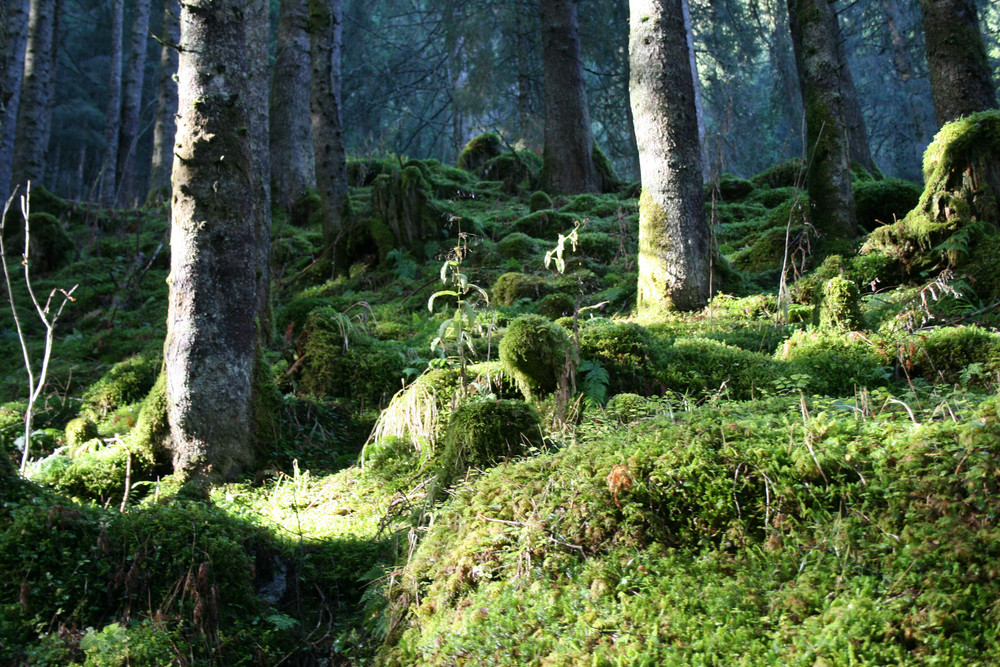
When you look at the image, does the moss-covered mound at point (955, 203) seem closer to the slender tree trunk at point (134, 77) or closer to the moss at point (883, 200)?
the moss at point (883, 200)

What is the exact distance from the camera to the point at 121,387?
19.4 feet

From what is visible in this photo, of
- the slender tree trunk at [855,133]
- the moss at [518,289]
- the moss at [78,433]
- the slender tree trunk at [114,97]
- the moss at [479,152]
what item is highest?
the slender tree trunk at [114,97]

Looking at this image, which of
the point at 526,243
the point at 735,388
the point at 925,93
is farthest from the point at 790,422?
the point at 925,93

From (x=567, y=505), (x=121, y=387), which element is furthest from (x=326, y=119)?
(x=567, y=505)

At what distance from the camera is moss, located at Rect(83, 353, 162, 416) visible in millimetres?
5863

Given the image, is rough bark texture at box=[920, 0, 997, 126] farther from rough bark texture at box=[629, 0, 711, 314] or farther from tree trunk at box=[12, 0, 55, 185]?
tree trunk at box=[12, 0, 55, 185]

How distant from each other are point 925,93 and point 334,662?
81.1ft

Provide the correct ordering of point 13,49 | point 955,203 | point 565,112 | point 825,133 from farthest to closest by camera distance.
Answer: point 13,49, point 565,112, point 825,133, point 955,203

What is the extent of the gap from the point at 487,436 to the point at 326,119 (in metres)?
7.03

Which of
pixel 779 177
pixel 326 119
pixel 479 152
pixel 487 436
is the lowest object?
pixel 487 436

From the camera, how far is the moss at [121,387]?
5.86m

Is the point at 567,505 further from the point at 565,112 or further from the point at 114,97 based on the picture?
the point at 114,97

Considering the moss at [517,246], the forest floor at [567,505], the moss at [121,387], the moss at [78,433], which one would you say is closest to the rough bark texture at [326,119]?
the moss at [517,246]

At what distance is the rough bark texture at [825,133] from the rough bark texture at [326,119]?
19.2 feet
